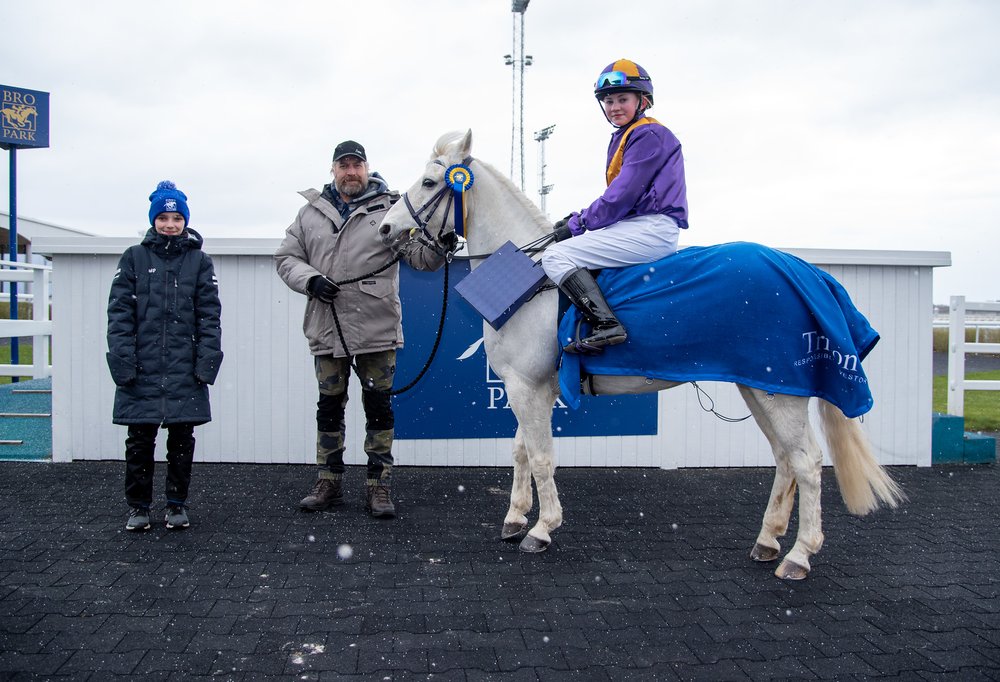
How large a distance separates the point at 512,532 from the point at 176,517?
2.05 metres

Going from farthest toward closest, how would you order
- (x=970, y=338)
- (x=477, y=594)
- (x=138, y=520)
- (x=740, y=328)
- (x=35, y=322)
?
(x=970, y=338) < (x=35, y=322) < (x=138, y=520) < (x=740, y=328) < (x=477, y=594)

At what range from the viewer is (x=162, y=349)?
4.17 meters

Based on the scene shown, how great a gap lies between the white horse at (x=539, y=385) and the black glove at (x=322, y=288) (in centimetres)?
65

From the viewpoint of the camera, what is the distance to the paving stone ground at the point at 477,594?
8.48 feet

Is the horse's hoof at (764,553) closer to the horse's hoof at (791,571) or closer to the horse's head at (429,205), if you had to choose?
the horse's hoof at (791,571)

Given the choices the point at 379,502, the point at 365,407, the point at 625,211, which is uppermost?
the point at 625,211

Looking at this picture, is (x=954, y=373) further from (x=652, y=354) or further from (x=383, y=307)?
(x=383, y=307)

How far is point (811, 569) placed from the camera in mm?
3670

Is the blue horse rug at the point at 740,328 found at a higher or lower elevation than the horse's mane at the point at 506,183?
lower

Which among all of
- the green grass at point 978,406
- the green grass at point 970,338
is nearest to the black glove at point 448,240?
the green grass at point 978,406

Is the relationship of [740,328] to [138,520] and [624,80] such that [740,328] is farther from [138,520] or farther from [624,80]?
[138,520]

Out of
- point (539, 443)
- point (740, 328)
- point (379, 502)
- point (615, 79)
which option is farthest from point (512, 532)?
point (615, 79)

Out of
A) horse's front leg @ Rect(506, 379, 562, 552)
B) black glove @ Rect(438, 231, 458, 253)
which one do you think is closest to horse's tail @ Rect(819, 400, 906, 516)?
horse's front leg @ Rect(506, 379, 562, 552)

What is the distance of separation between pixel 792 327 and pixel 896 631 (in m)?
1.43
